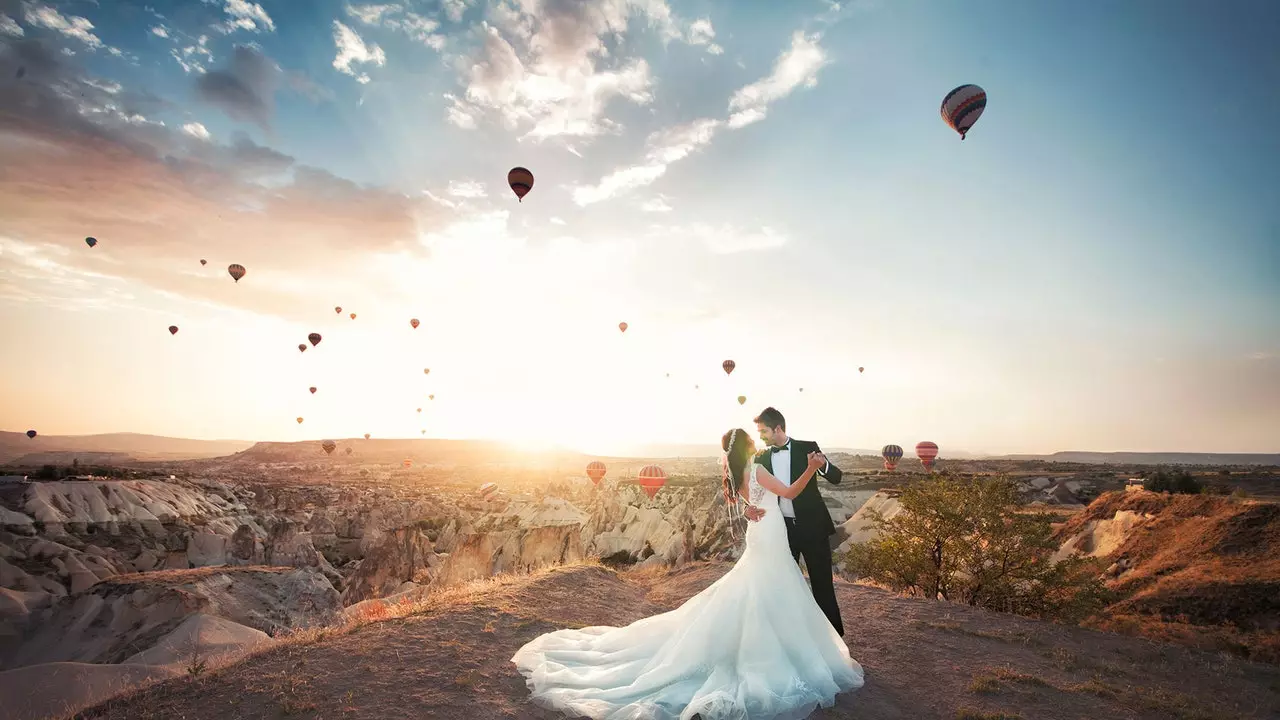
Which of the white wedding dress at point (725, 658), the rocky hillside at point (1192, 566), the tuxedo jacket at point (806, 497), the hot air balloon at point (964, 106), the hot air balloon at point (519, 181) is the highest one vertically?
the hot air balloon at point (964, 106)

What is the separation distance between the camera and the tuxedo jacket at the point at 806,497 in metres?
7.09

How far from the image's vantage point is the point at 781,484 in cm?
693

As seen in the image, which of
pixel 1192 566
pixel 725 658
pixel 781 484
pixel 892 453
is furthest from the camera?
pixel 892 453

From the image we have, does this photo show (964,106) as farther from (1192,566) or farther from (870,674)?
(870,674)

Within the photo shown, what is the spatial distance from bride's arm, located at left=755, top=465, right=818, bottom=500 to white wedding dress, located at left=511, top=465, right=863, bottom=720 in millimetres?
203

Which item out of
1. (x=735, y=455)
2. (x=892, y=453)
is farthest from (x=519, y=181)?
(x=892, y=453)

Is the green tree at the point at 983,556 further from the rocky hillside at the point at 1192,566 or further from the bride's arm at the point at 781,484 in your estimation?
the bride's arm at the point at 781,484

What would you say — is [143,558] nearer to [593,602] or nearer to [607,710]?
[593,602]

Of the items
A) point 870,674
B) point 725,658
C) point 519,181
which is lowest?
point 870,674

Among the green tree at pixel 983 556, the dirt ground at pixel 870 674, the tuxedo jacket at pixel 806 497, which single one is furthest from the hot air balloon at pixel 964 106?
the tuxedo jacket at pixel 806 497

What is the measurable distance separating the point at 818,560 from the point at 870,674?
1574 mm

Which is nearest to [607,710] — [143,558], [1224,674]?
[1224,674]

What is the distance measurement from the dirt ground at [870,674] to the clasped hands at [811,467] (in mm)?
2133

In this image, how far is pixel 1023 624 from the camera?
10.1 meters
